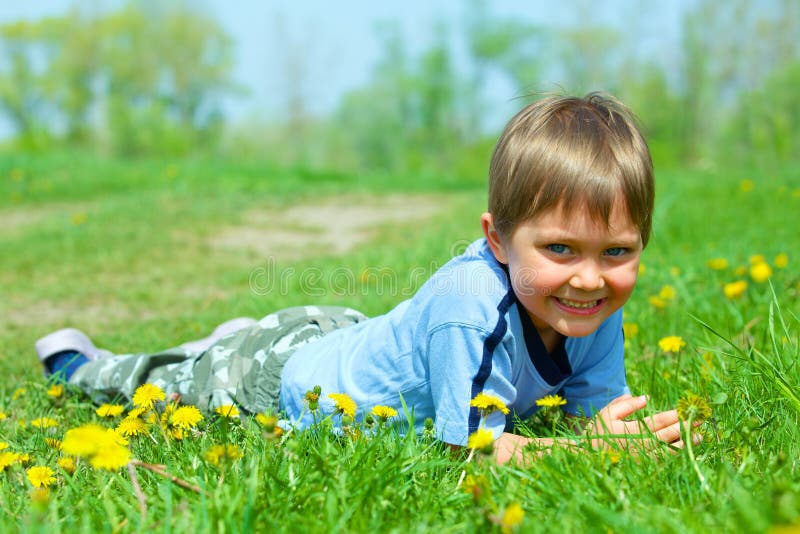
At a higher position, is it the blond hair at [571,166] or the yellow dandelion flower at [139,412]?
the blond hair at [571,166]

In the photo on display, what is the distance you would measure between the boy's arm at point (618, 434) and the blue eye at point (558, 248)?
0.39m

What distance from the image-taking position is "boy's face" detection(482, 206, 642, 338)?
1739 mm

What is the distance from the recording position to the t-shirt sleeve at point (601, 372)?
2107 mm

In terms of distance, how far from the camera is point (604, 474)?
1468mm

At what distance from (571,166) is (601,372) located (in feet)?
2.24

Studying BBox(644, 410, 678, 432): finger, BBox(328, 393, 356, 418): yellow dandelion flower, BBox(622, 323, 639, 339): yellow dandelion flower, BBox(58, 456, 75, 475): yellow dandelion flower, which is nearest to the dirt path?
BBox(622, 323, 639, 339): yellow dandelion flower

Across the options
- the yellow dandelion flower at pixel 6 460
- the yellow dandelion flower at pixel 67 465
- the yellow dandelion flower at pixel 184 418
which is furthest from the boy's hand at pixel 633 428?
the yellow dandelion flower at pixel 6 460

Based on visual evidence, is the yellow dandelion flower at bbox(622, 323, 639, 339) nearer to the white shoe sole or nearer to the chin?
the chin

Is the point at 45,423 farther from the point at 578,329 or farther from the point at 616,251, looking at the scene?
the point at 616,251

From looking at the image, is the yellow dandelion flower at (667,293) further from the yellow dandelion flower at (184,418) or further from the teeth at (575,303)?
the yellow dandelion flower at (184,418)

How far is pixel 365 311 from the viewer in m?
3.29

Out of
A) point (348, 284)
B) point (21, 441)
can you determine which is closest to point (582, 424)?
point (21, 441)

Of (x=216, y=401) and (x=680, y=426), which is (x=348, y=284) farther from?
(x=680, y=426)

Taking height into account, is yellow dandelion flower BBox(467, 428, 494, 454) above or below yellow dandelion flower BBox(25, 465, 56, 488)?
above
